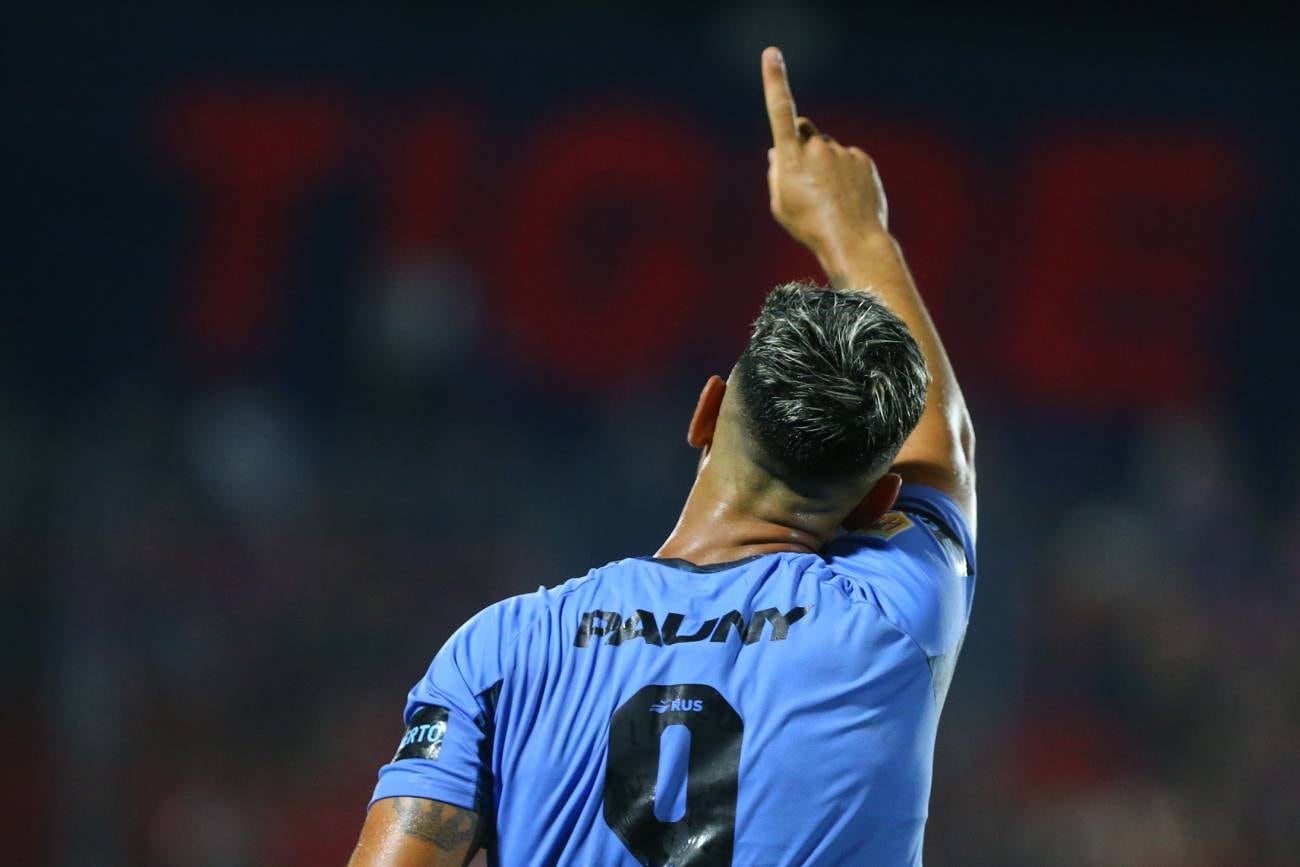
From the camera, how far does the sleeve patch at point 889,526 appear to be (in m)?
2.00

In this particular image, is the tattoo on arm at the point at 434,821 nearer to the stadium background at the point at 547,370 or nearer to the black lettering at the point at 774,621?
the black lettering at the point at 774,621

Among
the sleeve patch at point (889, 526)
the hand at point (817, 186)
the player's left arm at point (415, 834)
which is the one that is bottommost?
the player's left arm at point (415, 834)

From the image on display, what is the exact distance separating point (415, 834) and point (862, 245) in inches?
48.2

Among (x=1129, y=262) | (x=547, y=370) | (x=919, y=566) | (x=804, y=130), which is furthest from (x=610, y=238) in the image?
(x=919, y=566)

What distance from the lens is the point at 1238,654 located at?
8.70m

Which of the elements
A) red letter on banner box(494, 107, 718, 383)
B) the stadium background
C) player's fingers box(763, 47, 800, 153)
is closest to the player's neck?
player's fingers box(763, 47, 800, 153)

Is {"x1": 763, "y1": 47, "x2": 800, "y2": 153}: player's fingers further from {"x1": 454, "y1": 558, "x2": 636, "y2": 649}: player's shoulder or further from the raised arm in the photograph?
{"x1": 454, "y1": 558, "x2": 636, "y2": 649}: player's shoulder

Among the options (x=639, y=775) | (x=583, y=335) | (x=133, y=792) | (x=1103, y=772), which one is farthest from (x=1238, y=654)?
(x=639, y=775)

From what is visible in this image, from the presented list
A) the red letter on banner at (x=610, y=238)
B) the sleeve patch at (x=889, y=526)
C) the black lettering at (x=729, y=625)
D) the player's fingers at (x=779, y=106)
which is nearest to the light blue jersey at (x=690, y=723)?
Result: the black lettering at (x=729, y=625)

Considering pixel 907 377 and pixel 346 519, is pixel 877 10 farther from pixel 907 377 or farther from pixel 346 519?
pixel 907 377

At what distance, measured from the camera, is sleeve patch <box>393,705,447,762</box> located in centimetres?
179

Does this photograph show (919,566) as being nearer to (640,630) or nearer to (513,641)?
(640,630)

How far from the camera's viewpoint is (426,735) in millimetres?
1806

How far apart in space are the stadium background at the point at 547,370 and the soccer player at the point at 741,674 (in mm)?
6251
